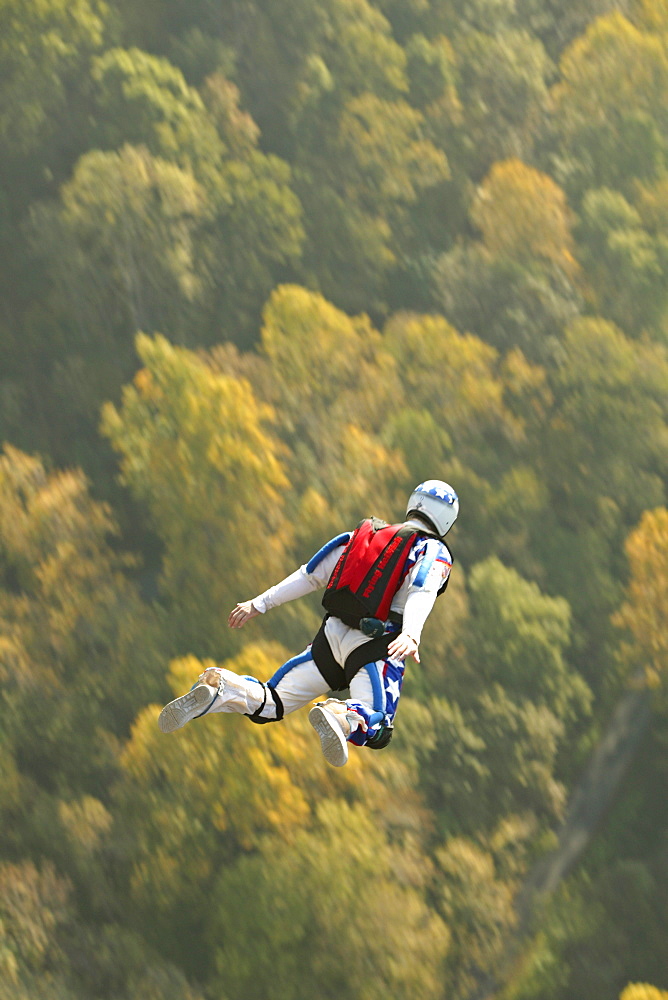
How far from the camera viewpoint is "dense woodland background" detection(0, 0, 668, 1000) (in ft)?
42.3

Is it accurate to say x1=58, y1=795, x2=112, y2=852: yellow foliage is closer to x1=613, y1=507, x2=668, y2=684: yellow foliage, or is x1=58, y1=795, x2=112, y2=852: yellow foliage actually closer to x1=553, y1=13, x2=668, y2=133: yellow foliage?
x1=613, y1=507, x2=668, y2=684: yellow foliage

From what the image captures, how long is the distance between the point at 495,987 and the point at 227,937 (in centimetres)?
327

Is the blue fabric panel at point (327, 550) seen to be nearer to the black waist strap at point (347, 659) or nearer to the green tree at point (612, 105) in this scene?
the black waist strap at point (347, 659)

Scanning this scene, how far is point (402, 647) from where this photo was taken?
19.1ft

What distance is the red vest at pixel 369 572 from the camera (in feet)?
20.9

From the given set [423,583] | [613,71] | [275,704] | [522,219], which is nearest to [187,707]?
[275,704]

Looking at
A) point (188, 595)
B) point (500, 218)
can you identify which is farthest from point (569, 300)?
point (188, 595)

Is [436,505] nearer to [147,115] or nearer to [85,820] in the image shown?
[85,820]

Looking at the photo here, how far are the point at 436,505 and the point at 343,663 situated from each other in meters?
1.05

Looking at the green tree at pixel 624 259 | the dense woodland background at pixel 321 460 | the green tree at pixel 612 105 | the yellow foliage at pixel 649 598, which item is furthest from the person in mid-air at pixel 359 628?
the green tree at pixel 612 105

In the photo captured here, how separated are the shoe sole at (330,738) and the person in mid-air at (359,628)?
0.01 meters

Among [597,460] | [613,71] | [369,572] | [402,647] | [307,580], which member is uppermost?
[613,71]

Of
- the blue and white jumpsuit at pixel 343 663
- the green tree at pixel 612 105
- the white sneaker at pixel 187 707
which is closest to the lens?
the white sneaker at pixel 187 707

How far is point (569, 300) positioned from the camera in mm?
18406
